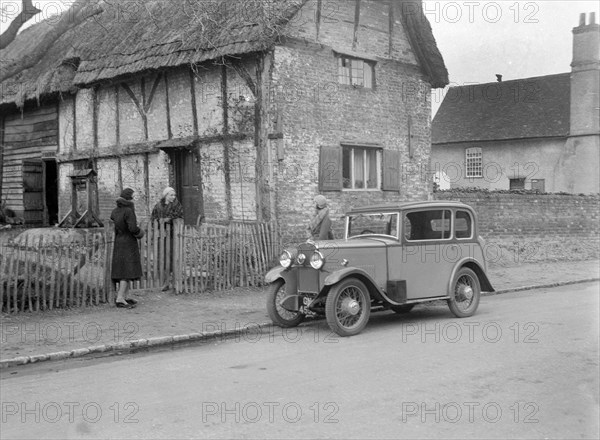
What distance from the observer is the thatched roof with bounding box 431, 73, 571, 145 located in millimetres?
32844

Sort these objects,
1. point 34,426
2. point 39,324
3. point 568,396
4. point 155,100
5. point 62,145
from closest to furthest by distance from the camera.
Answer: point 34,426, point 568,396, point 39,324, point 155,100, point 62,145

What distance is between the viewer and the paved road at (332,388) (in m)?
4.85

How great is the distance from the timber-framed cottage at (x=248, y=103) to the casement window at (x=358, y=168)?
0.03m

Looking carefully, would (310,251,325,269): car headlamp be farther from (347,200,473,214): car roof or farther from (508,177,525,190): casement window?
(508,177,525,190): casement window

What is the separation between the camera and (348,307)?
8.48m

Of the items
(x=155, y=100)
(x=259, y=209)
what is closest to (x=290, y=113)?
(x=259, y=209)

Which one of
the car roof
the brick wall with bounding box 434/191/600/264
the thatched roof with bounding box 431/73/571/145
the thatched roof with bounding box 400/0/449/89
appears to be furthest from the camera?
the thatched roof with bounding box 431/73/571/145

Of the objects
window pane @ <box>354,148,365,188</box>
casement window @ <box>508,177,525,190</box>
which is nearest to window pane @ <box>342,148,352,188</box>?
window pane @ <box>354,148,365,188</box>

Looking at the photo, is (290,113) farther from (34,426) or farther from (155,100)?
(34,426)

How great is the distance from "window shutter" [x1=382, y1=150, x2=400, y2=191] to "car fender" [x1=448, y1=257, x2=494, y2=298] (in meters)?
6.30

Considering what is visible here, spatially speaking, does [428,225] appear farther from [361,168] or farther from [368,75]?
[368,75]

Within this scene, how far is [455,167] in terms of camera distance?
120 feet

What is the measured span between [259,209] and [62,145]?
319 inches

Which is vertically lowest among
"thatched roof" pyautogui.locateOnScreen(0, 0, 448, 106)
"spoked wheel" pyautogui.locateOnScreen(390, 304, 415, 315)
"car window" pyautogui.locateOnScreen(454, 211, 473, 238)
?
"spoked wheel" pyautogui.locateOnScreen(390, 304, 415, 315)
